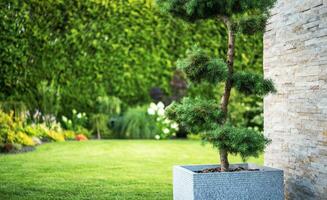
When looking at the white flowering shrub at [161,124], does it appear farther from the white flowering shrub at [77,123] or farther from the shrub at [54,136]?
the shrub at [54,136]

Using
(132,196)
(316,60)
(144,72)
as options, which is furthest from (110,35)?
(316,60)

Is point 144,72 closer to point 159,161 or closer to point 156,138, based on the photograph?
point 156,138

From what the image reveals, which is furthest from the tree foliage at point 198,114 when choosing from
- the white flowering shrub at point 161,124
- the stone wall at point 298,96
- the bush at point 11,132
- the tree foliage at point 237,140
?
the white flowering shrub at point 161,124

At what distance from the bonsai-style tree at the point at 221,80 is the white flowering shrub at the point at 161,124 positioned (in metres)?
5.50

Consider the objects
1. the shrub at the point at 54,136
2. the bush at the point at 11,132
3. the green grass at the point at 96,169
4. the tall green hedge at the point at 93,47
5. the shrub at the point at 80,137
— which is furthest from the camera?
the tall green hedge at the point at 93,47

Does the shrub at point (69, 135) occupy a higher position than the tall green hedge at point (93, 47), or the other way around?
the tall green hedge at point (93, 47)

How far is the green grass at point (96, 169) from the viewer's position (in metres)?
4.24

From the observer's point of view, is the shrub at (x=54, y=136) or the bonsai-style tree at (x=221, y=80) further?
the shrub at (x=54, y=136)

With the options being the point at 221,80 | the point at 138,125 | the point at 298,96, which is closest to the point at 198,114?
the point at 221,80

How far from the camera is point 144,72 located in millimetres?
9695

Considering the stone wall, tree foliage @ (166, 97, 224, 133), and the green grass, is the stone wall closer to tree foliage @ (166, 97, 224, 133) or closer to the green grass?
tree foliage @ (166, 97, 224, 133)

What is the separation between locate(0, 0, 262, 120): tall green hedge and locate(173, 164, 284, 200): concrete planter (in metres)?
6.19

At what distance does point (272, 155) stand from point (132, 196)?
1.25 meters

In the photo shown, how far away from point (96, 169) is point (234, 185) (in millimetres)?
2587
